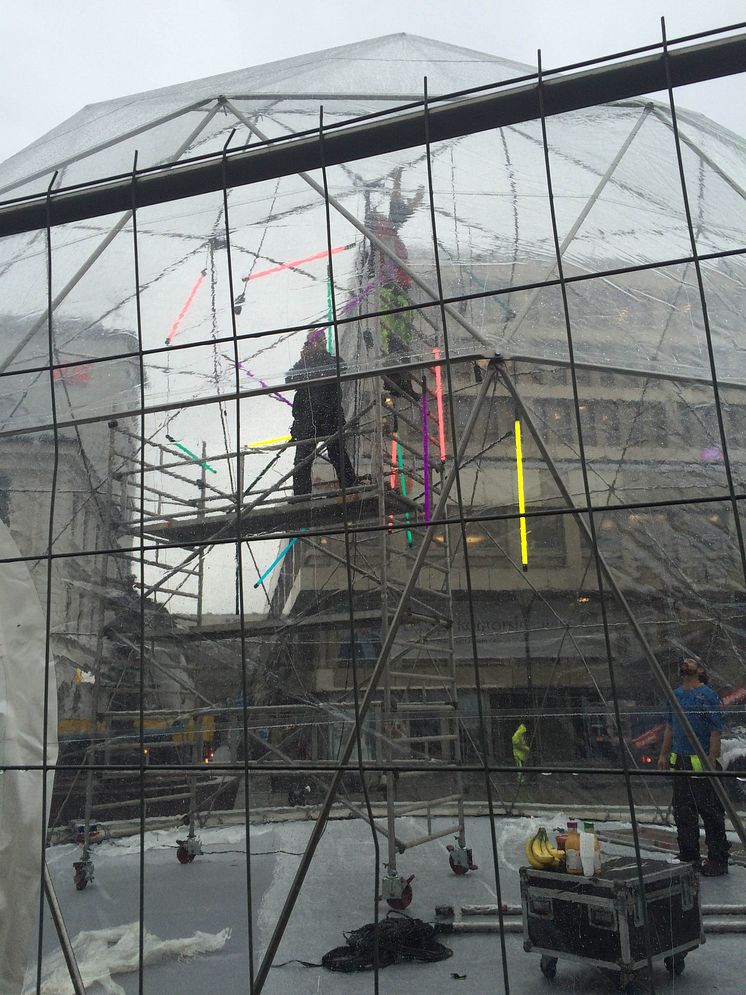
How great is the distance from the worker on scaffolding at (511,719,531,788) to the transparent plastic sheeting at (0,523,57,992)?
290cm

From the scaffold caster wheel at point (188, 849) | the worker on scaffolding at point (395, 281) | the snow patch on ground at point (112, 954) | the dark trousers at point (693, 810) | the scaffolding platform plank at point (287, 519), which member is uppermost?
the worker on scaffolding at point (395, 281)

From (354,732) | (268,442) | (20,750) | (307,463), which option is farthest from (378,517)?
(20,750)

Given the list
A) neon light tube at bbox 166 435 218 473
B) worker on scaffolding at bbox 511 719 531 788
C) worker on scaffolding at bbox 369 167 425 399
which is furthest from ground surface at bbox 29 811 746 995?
worker on scaffolding at bbox 369 167 425 399

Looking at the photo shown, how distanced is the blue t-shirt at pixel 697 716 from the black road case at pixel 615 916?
61 cm

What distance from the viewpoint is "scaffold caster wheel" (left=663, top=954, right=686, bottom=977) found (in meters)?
4.14

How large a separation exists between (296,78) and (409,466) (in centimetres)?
403

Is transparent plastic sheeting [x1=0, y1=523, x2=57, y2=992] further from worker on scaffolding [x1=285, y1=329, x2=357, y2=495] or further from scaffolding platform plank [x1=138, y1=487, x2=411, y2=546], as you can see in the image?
worker on scaffolding [x1=285, y1=329, x2=357, y2=495]

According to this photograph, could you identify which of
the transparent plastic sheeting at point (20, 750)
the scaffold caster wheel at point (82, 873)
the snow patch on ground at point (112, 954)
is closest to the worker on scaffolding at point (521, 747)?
the snow patch on ground at point (112, 954)

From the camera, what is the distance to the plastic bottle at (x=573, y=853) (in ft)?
14.1

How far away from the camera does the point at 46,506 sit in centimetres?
601

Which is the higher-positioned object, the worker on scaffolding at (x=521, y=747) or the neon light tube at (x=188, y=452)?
the neon light tube at (x=188, y=452)

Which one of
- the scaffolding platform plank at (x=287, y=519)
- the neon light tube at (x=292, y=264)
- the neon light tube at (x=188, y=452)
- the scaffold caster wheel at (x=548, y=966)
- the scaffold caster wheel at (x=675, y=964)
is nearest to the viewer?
the scaffold caster wheel at (x=675, y=964)

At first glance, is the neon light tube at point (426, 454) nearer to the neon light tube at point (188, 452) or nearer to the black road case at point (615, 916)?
the neon light tube at point (188, 452)

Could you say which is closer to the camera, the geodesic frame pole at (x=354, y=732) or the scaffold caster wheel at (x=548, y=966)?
the scaffold caster wheel at (x=548, y=966)
